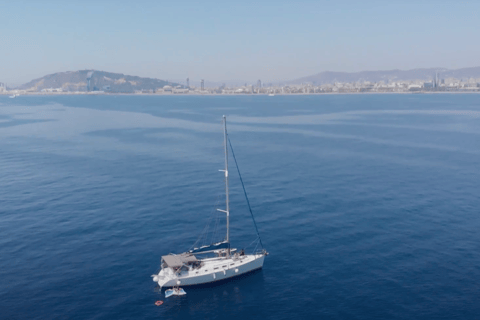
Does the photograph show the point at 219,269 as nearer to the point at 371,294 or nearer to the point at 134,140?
the point at 371,294

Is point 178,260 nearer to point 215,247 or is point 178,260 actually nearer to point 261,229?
point 215,247

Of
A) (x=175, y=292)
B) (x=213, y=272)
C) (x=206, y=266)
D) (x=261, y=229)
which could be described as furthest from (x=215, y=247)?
(x=261, y=229)

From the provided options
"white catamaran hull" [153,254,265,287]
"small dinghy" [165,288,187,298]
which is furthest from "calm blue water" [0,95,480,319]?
"white catamaran hull" [153,254,265,287]

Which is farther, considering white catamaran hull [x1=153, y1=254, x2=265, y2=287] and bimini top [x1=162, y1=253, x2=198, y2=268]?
bimini top [x1=162, y1=253, x2=198, y2=268]

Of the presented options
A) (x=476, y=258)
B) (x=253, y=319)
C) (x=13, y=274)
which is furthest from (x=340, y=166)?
(x=13, y=274)

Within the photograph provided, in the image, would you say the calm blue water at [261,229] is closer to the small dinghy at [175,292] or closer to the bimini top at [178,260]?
the small dinghy at [175,292]

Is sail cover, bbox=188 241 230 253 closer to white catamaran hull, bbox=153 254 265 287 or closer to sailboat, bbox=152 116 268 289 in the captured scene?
sailboat, bbox=152 116 268 289
